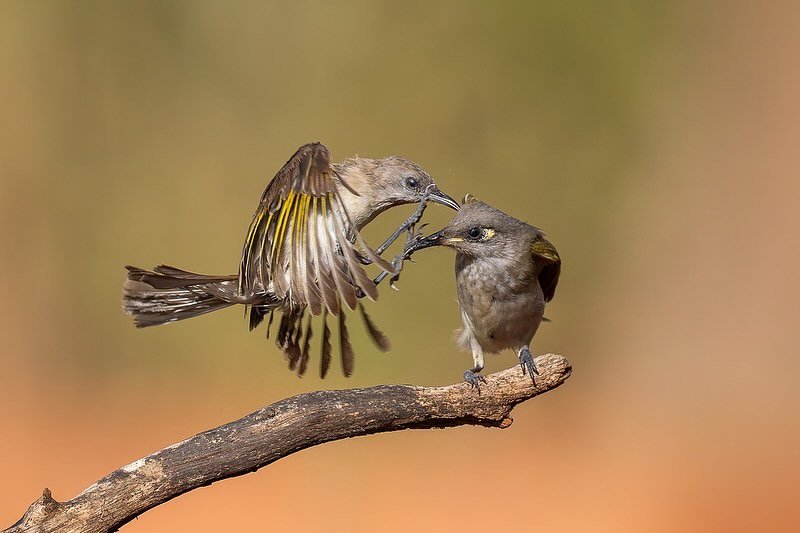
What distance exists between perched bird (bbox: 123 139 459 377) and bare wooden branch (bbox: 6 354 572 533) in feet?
0.91

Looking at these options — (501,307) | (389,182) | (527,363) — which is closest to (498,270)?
(501,307)

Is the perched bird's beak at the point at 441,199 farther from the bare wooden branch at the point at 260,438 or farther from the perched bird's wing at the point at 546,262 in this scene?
the bare wooden branch at the point at 260,438

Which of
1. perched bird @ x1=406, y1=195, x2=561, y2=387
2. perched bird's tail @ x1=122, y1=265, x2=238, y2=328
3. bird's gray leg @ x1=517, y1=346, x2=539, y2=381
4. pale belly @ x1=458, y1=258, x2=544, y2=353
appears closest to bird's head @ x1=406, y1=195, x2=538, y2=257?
perched bird @ x1=406, y1=195, x2=561, y2=387

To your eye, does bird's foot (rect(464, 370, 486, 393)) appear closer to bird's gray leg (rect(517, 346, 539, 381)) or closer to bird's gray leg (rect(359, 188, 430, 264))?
bird's gray leg (rect(517, 346, 539, 381))

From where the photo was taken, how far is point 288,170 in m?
2.93

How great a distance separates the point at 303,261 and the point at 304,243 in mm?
65

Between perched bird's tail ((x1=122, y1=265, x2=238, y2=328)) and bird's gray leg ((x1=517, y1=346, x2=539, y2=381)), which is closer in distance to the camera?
bird's gray leg ((x1=517, y1=346, x2=539, y2=381))

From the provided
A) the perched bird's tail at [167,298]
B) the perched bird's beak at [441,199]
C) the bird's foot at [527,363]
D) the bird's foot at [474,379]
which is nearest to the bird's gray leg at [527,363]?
the bird's foot at [527,363]

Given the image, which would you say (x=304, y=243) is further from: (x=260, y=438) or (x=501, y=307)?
(x=501, y=307)

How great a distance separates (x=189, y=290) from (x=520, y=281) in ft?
Answer: 4.29

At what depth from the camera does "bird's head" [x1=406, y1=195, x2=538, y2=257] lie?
11.3ft

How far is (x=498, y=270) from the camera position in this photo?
3.47m

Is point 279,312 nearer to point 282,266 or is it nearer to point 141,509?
point 282,266

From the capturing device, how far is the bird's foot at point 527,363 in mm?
3053
